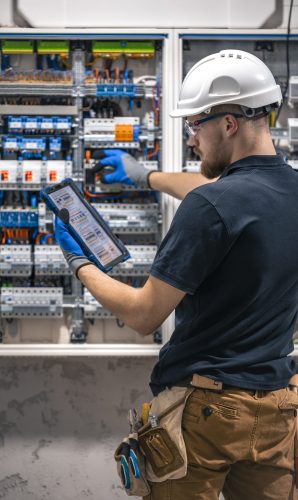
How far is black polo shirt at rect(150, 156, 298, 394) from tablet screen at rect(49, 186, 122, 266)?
1.80 ft

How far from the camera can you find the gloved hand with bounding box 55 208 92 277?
1.95 m

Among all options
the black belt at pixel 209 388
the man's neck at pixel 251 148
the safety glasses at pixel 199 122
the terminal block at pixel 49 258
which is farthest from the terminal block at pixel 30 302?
the man's neck at pixel 251 148

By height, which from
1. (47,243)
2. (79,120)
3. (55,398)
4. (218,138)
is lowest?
(55,398)

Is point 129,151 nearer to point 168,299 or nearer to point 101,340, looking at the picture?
point 101,340

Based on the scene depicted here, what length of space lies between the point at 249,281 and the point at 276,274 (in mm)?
77

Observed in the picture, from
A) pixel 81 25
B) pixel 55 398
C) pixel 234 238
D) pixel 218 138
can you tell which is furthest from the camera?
pixel 55 398

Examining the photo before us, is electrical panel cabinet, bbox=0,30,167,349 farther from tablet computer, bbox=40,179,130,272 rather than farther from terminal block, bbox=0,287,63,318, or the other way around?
tablet computer, bbox=40,179,130,272

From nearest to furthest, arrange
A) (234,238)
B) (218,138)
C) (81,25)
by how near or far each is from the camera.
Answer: (234,238), (218,138), (81,25)

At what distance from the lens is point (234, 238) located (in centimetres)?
156

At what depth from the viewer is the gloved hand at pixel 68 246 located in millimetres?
1950

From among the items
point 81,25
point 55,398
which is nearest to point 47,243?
point 55,398

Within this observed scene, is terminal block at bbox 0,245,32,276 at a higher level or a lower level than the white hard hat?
lower

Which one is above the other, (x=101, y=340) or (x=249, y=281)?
Answer: (x=249, y=281)

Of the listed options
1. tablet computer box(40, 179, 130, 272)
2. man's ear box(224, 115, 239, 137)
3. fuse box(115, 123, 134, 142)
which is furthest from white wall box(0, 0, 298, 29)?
man's ear box(224, 115, 239, 137)
